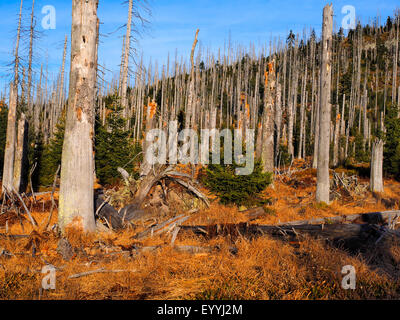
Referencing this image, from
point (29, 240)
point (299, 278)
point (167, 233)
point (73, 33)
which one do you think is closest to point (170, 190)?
point (167, 233)

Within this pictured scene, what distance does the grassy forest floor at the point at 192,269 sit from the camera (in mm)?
3559

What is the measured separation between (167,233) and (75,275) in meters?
2.21

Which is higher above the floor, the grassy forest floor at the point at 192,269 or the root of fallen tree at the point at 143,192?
the root of fallen tree at the point at 143,192

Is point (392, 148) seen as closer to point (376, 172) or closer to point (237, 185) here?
point (376, 172)

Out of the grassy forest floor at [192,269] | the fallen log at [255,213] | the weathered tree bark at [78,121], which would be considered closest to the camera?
the grassy forest floor at [192,269]

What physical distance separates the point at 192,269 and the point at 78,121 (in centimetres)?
381

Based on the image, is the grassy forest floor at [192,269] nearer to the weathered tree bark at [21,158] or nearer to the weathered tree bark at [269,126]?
the weathered tree bark at [21,158]

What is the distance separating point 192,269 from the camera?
4383 millimetres

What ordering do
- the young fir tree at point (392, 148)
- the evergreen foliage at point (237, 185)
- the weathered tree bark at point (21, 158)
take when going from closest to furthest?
the evergreen foliage at point (237, 185)
the weathered tree bark at point (21, 158)
the young fir tree at point (392, 148)

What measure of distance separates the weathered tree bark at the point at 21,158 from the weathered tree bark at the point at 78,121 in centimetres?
842

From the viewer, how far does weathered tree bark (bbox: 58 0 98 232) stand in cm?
595

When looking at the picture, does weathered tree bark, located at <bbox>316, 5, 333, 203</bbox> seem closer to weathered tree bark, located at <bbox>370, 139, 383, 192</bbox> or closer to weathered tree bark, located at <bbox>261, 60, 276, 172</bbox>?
weathered tree bark, located at <bbox>261, 60, 276, 172</bbox>

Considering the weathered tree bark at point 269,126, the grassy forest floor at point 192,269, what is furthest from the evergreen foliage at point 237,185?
the weathered tree bark at point 269,126
